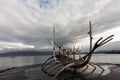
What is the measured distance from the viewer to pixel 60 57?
3141cm

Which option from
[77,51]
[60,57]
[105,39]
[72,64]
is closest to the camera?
[105,39]

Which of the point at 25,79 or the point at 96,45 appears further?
the point at 25,79

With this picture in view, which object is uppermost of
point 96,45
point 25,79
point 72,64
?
point 96,45

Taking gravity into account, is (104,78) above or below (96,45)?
below

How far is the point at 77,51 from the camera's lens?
114ft

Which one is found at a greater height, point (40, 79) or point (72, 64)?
point (72, 64)

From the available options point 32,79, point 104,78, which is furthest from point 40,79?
point 104,78

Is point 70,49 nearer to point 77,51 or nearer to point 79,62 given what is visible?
point 77,51

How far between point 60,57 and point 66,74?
4.33m

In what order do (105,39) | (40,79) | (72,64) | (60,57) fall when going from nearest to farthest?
(105,39) < (72,64) < (40,79) < (60,57)

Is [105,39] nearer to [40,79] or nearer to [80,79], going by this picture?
[80,79]

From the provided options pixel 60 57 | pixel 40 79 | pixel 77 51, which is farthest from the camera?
pixel 77 51

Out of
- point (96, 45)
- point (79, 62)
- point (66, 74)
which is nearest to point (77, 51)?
point (66, 74)

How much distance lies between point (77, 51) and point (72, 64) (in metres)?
11.1
